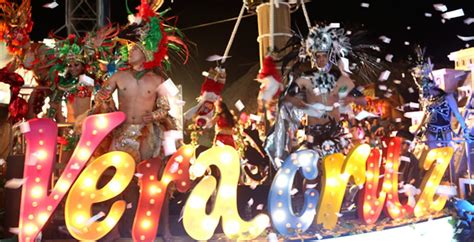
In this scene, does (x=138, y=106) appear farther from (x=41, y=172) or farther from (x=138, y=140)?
(x=41, y=172)

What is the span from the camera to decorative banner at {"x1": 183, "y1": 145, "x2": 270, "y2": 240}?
12.4 feet

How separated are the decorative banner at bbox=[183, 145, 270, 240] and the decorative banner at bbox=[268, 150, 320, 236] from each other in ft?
0.43

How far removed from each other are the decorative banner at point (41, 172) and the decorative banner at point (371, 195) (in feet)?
8.73

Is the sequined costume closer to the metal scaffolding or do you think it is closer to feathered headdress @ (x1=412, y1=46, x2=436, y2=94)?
feathered headdress @ (x1=412, y1=46, x2=436, y2=94)

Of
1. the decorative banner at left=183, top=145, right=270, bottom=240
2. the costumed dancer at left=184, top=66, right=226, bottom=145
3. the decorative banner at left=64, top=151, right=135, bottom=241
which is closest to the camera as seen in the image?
the decorative banner at left=64, top=151, right=135, bottom=241

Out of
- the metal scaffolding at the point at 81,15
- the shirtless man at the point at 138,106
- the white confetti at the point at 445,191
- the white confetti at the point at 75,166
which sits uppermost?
the metal scaffolding at the point at 81,15

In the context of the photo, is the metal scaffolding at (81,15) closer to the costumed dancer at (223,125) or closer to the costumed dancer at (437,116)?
the costumed dancer at (223,125)

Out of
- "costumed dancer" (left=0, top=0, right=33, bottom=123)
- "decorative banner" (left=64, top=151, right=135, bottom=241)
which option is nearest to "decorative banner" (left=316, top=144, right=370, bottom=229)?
"decorative banner" (left=64, top=151, right=135, bottom=241)

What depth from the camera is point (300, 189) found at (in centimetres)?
611

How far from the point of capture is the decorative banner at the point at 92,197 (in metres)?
3.44

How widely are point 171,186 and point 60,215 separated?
1240mm

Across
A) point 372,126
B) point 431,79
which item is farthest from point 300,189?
point 372,126

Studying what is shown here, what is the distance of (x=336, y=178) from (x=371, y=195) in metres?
0.53

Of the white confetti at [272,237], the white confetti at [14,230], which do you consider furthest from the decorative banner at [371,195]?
the white confetti at [14,230]
